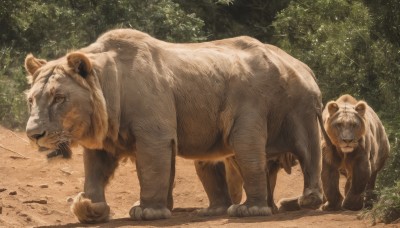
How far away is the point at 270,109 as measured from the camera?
45.1 ft

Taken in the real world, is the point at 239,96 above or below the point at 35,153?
above

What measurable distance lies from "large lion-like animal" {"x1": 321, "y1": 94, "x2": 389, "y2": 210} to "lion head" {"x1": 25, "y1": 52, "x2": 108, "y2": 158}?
11.6 feet

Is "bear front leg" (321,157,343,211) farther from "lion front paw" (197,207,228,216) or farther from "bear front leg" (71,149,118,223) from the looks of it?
"bear front leg" (71,149,118,223)

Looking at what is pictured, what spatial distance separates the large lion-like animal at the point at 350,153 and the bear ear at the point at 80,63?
12.3 ft

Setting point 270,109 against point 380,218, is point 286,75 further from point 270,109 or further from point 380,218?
point 380,218

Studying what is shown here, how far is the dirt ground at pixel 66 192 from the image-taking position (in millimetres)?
12727

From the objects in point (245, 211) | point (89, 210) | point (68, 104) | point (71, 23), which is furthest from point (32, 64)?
point (71, 23)

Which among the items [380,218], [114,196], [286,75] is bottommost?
[114,196]

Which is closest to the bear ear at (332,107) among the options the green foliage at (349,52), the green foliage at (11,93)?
the green foliage at (349,52)

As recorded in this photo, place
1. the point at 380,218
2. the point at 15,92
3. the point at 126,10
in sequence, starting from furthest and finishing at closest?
the point at 126,10
the point at 15,92
the point at 380,218

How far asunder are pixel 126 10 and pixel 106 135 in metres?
7.56

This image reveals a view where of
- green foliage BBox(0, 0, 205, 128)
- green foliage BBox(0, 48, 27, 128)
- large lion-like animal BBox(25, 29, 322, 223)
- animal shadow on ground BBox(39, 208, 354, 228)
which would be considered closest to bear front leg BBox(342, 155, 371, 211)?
large lion-like animal BBox(25, 29, 322, 223)

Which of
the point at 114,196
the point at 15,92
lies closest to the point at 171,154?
the point at 114,196

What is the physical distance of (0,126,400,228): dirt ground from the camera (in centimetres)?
1273
